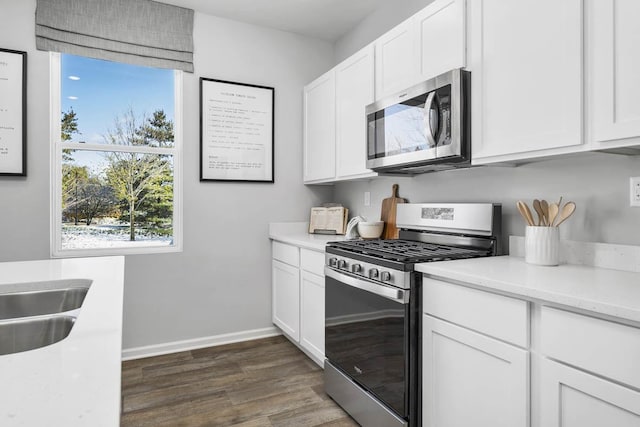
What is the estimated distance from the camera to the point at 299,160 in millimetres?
3475

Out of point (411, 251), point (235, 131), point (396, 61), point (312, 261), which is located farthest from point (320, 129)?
point (411, 251)

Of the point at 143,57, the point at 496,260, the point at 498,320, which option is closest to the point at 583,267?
the point at 496,260

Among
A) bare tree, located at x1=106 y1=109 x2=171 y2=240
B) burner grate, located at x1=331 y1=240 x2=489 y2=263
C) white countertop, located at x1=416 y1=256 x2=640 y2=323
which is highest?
bare tree, located at x1=106 y1=109 x2=171 y2=240

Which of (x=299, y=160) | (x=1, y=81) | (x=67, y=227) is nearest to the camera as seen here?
(x=1, y=81)

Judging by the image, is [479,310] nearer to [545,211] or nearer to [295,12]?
[545,211]

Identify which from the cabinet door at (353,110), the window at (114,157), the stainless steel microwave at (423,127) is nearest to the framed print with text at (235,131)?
the window at (114,157)

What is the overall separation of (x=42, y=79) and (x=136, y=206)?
103 cm

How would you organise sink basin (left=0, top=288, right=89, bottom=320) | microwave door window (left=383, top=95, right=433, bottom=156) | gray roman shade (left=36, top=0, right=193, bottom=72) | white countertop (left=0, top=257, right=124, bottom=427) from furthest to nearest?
gray roman shade (left=36, top=0, right=193, bottom=72) → microwave door window (left=383, top=95, right=433, bottom=156) → sink basin (left=0, top=288, right=89, bottom=320) → white countertop (left=0, top=257, right=124, bottom=427)

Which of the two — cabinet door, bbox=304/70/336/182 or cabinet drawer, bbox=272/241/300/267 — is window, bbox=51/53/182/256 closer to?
cabinet drawer, bbox=272/241/300/267

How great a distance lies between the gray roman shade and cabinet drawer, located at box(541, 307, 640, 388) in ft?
9.64

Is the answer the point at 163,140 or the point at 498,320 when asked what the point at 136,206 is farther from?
the point at 498,320

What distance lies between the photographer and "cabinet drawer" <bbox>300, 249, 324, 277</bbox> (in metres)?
2.47

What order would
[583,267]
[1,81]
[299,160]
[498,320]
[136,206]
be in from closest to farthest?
[498,320], [583,267], [1,81], [136,206], [299,160]

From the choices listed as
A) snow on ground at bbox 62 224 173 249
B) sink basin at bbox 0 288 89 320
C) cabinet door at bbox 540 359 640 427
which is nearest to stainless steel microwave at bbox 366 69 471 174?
cabinet door at bbox 540 359 640 427
